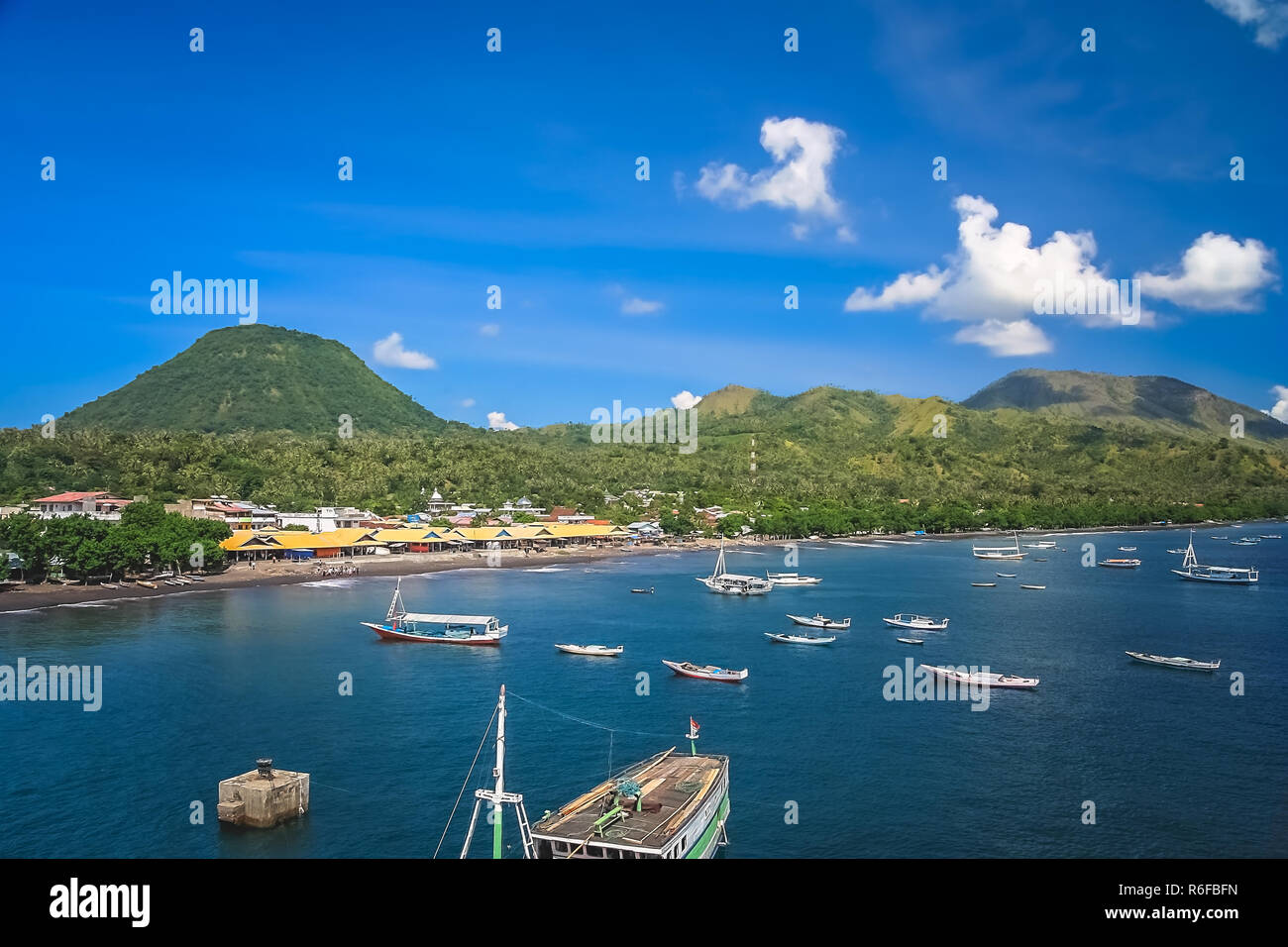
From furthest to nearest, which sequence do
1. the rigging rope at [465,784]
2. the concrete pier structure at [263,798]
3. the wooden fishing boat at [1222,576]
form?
the wooden fishing boat at [1222,576] < the concrete pier structure at [263,798] < the rigging rope at [465,784]

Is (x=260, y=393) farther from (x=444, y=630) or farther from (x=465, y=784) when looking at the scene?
(x=465, y=784)

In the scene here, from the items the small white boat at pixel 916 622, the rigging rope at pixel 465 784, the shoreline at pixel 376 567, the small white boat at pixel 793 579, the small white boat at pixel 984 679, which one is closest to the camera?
the rigging rope at pixel 465 784

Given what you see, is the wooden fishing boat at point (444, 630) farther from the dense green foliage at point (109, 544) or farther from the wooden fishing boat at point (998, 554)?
the wooden fishing boat at point (998, 554)

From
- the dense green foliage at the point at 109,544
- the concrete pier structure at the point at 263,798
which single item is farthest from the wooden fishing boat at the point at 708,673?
the dense green foliage at the point at 109,544

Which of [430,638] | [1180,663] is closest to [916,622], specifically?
[1180,663]

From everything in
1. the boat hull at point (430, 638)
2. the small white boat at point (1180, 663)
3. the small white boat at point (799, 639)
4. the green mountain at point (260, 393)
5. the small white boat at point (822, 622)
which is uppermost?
the green mountain at point (260, 393)

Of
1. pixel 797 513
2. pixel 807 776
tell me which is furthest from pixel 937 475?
pixel 807 776

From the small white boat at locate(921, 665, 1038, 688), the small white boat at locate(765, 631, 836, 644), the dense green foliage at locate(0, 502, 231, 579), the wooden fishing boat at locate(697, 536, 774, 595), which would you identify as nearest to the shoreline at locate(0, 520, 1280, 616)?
the dense green foliage at locate(0, 502, 231, 579)
